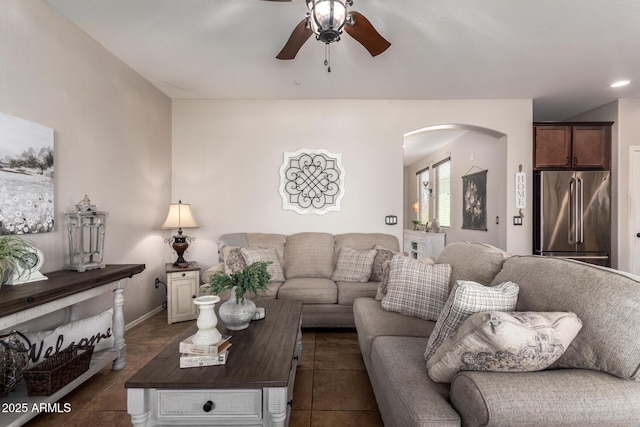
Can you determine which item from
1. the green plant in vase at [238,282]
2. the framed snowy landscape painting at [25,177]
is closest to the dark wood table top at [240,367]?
the green plant in vase at [238,282]

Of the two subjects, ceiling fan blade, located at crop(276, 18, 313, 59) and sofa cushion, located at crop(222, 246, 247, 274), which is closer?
Result: ceiling fan blade, located at crop(276, 18, 313, 59)

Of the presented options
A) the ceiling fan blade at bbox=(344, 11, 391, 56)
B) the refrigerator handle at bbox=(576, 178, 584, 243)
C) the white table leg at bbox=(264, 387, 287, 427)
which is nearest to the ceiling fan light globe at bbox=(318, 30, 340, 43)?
the ceiling fan blade at bbox=(344, 11, 391, 56)

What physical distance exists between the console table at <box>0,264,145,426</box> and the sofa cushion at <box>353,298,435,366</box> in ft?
5.83

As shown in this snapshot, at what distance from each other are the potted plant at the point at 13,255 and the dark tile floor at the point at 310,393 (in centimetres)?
87

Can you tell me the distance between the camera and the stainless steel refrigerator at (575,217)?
13.1ft

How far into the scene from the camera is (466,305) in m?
1.37

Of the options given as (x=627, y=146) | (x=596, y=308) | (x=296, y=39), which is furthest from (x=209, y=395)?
(x=627, y=146)

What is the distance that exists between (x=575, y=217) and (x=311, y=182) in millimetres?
3285

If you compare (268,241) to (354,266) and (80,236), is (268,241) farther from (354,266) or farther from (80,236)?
(80,236)

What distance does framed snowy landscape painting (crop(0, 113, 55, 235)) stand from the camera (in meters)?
1.98

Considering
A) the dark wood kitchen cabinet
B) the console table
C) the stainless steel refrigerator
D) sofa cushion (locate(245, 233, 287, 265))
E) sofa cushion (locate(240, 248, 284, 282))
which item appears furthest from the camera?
the dark wood kitchen cabinet

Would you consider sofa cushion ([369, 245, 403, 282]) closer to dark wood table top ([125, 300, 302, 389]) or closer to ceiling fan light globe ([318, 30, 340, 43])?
dark wood table top ([125, 300, 302, 389])

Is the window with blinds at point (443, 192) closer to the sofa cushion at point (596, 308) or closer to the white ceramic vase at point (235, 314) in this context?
the sofa cushion at point (596, 308)

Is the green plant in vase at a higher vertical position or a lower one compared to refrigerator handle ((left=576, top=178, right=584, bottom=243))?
lower
